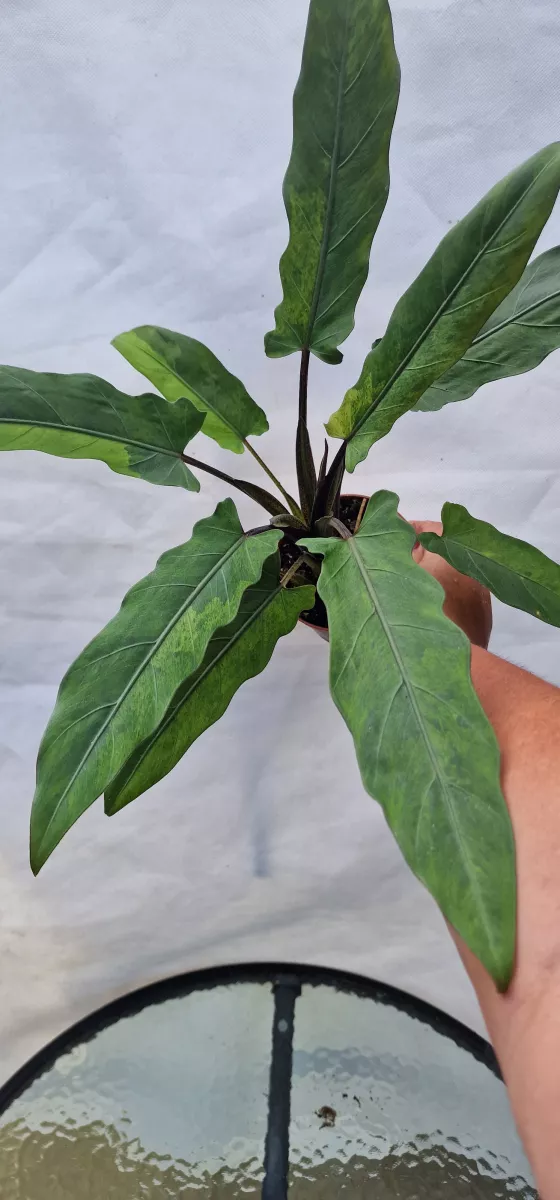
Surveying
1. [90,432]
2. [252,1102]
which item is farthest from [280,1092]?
[90,432]

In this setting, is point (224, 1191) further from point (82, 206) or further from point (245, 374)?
point (82, 206)

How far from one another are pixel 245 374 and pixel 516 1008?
0.83 metres

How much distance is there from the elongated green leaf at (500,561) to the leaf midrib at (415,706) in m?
0.11

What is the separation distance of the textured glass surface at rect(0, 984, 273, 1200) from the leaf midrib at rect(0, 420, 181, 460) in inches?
28.8

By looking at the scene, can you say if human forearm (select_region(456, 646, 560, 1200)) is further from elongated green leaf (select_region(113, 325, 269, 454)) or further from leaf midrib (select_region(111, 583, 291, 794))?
elongated green leaf (select_region(113, 325, 269, 454))

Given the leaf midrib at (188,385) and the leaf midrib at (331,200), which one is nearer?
the leaf midrib at (331,200)

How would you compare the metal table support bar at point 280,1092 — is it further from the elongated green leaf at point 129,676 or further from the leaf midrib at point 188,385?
the leaf midrib at point 188,385

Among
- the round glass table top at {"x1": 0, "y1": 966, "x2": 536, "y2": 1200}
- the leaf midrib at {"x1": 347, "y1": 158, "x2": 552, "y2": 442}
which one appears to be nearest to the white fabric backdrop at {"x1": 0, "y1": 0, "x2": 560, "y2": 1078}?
the round glass table top at {"x1": 0, "y1": 966, "x2": 536, "y2": 1200}

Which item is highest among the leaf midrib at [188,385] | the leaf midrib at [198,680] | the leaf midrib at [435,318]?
the leaf midrib at [188,385]

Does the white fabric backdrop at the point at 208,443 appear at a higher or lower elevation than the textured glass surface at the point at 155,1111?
higher

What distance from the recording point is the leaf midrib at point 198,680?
0.72 m

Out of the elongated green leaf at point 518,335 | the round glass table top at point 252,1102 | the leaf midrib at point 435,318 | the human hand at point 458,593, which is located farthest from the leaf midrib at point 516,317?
the round glass table top at point 252,1102

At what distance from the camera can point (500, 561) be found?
74 centimetres

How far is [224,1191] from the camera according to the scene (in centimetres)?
92
